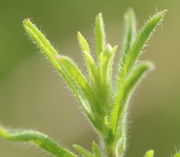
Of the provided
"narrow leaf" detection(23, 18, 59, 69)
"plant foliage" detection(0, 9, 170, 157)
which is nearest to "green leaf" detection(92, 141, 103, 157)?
"plant foliage" detection(0, 9, 170, 157)

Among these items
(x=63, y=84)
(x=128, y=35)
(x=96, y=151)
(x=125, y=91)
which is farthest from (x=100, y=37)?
(x=63, y=84)

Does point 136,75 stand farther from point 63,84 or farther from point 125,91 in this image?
point 63,84

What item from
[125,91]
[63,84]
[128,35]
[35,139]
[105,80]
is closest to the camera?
[125,91]

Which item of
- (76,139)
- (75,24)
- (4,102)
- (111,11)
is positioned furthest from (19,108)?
(111,11)

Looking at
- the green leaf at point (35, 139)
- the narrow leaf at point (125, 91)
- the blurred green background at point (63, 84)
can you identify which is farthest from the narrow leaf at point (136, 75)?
the blurred green background at point (63, 84)

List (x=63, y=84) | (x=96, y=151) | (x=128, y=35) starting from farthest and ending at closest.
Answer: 1. (x=63, y=84)
2. (x=128, y=35)
3. (x=96, y=151)

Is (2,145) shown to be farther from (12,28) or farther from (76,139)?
(12,28)

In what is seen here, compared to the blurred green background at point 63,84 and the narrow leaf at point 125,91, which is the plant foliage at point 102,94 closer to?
the narrow leaf at point 125,91
